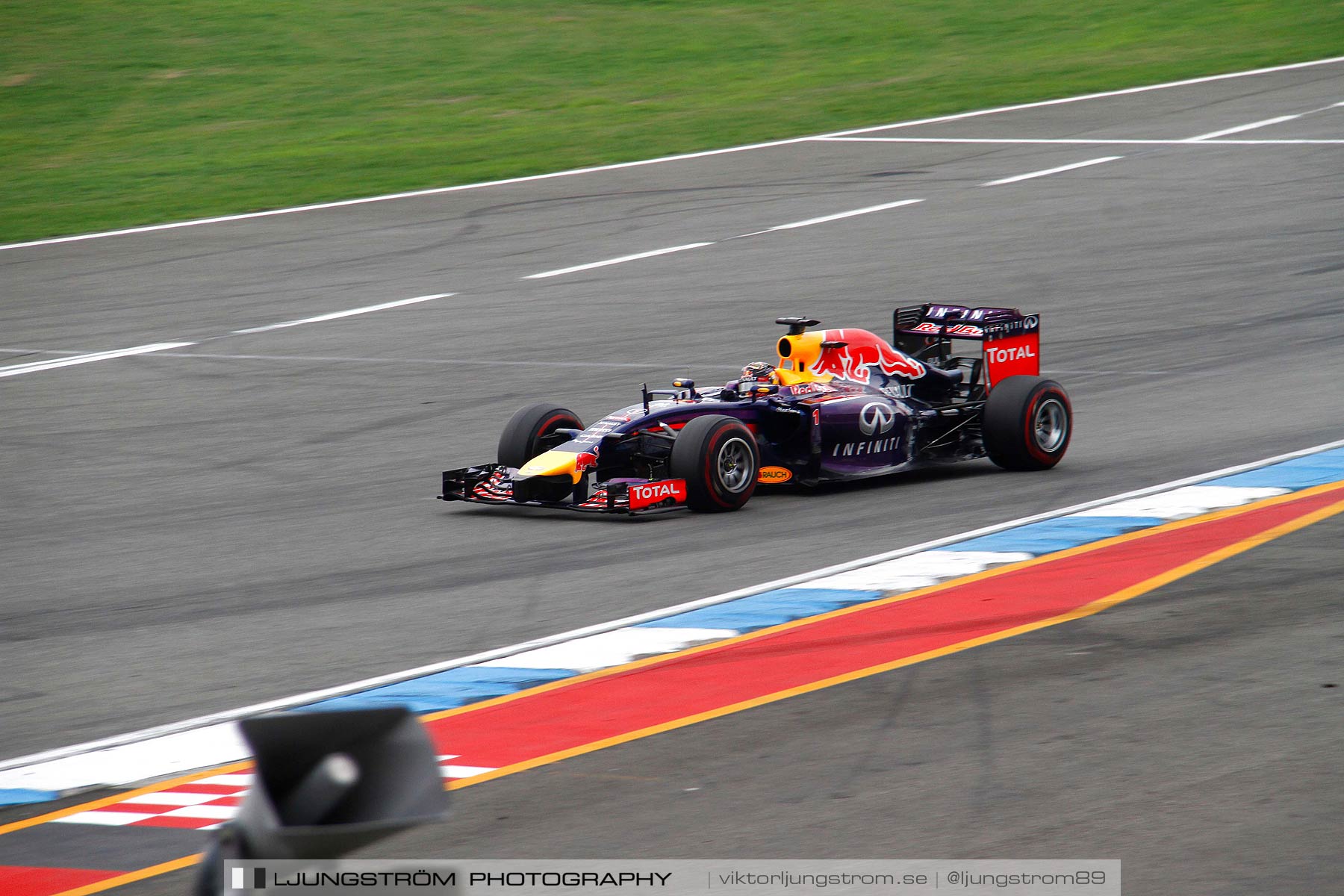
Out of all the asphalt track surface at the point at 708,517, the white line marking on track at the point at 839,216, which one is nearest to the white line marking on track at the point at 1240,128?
the asphalt track surface at the point at 708,517

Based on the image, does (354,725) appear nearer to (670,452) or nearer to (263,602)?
(263,602)

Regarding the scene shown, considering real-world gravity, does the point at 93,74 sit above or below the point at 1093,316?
above

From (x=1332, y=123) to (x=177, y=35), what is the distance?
22740 millimetres

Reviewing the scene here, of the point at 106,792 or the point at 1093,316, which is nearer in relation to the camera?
the point at 106,792

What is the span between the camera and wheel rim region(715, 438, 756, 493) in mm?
11844

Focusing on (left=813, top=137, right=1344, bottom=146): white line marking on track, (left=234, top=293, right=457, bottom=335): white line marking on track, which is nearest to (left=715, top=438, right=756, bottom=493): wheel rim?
(left=234, top=293, right=457, bottom=335): white line marking on track

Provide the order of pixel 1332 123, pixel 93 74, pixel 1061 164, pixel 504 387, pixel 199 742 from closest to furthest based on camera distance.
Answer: pixel 199 742 → pixel 504 387 → pixel 1061 164 → pixel 1332 123 → pixel 93 74

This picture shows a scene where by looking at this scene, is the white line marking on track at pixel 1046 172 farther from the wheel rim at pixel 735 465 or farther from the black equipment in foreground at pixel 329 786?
the black equipment in foreground at pixel 329 786

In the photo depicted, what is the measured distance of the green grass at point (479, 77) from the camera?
3011cm

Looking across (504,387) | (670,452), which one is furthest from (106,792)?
(504,387)

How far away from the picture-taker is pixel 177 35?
38.1 meters

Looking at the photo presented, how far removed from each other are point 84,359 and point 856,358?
9196 mm

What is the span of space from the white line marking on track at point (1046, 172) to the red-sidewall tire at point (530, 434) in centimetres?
1741

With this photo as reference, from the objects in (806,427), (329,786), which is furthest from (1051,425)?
(329,786)
